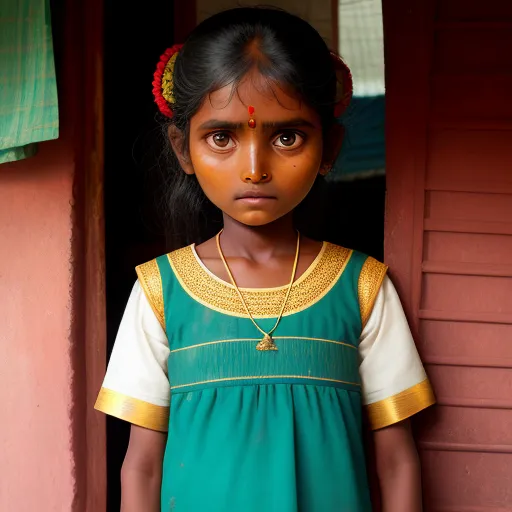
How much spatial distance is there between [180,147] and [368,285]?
0.60 metres

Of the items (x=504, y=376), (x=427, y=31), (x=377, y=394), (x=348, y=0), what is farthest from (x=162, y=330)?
(x=348, y=0)

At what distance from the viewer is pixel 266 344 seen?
1.87 m

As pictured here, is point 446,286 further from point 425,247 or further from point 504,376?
point 504,376

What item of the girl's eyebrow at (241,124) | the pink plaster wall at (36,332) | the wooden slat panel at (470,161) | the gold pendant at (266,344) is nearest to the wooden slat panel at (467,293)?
the wooden slat panel at (470,161)

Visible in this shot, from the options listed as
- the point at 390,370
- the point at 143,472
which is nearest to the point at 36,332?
the point at 143,472

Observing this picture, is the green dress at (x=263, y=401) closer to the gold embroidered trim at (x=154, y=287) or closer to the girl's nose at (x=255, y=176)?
the gold embroidered trim at (x=154, y=287)

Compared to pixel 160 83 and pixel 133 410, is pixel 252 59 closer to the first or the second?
pixel 160 83

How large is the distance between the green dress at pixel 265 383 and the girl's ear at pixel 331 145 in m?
0.22

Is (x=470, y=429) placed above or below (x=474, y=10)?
below

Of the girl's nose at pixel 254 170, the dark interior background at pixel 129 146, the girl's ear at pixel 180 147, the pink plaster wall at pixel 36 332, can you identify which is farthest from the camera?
the dark interior background at pixel 129 146

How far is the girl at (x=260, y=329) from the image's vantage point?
5.91 feet

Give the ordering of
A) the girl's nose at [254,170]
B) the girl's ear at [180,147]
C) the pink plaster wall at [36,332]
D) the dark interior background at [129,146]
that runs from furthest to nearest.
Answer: the dark interior background at [129,146] < the pink plaster wall at [36,332] < the girl's ear at [180,147] < the girl's nose at [254,170]

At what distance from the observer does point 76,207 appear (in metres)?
2.09

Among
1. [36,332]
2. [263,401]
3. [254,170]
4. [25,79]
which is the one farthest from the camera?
[36,332]
